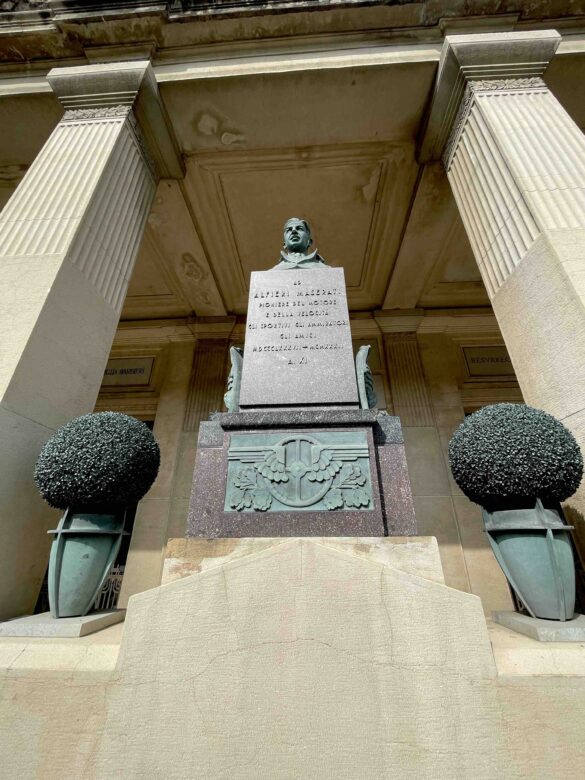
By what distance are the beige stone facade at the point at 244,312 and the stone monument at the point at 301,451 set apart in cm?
25

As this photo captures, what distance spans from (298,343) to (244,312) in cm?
603

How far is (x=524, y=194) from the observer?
3.59 meters

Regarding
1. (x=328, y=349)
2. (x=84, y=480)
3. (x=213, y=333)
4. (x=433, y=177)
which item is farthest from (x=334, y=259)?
(x=84, y=480)

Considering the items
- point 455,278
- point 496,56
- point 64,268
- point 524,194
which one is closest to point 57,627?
point 64,268

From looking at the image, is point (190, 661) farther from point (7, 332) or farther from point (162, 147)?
point (162, 147)

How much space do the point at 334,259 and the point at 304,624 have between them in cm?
733

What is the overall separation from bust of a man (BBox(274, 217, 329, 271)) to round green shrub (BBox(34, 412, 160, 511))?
7.53 feet

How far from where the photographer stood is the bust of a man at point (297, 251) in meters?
3.75

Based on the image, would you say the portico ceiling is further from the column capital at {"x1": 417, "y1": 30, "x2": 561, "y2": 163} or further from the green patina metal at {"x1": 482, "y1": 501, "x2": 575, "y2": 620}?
the green patina metal at {"x1": 482, "y1": 501, "x2": 575, "y2": 620}

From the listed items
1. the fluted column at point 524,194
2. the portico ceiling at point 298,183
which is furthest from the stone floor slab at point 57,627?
the portico ceiling at point 298,183

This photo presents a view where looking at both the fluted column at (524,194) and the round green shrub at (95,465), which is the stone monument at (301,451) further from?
the fluted column at (524,194)

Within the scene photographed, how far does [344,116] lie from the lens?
5340 mm

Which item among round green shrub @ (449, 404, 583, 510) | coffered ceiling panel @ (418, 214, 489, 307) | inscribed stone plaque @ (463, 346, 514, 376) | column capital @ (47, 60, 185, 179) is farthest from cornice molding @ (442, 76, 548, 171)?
inscribed stone plaque @ (463, 346, 514, 376)

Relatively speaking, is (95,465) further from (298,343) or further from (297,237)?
(297,237)
